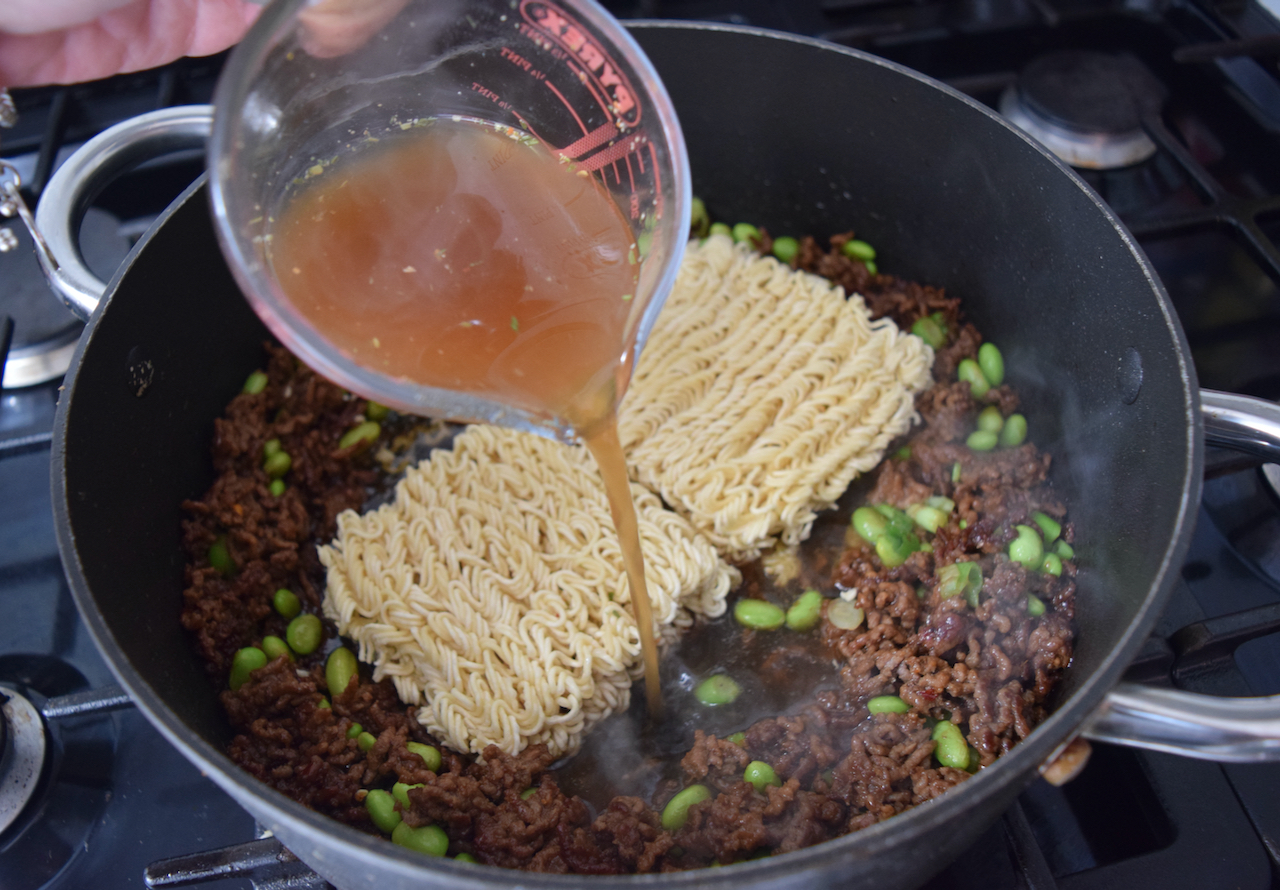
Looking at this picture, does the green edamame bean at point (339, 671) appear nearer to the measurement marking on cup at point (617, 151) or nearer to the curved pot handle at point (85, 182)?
the curved pot handle at point (85, 182)

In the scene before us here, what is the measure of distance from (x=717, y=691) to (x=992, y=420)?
4.82ft

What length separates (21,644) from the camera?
3.04 meters

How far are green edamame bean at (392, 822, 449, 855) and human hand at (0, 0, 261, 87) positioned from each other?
8.62ft

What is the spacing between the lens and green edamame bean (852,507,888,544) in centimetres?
331

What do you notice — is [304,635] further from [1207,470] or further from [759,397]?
[1207,470]

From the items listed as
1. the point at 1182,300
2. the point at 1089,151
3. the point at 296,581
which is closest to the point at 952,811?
the point at 296,581

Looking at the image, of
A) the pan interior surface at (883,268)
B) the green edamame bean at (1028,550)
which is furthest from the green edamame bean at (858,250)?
the green edamame bean at (1028,550)

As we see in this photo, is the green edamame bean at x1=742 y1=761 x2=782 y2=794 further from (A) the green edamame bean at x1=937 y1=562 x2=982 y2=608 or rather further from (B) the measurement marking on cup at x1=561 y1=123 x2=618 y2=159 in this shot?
(B) the measurement marking on cup at x1=561 y1=123 x2=618 y2=159

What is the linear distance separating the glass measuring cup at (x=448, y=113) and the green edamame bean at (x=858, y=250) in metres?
1.67

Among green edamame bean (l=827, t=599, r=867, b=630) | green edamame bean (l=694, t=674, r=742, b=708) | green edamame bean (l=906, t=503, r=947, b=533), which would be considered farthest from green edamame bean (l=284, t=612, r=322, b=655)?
green edamame bean (l=906, t=503, r=947, b=533)

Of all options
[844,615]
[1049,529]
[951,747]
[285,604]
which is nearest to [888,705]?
[951,747]

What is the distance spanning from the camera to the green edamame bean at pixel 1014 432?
3.47 meters

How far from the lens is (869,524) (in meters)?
3.32

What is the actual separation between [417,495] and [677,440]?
3.23ft
